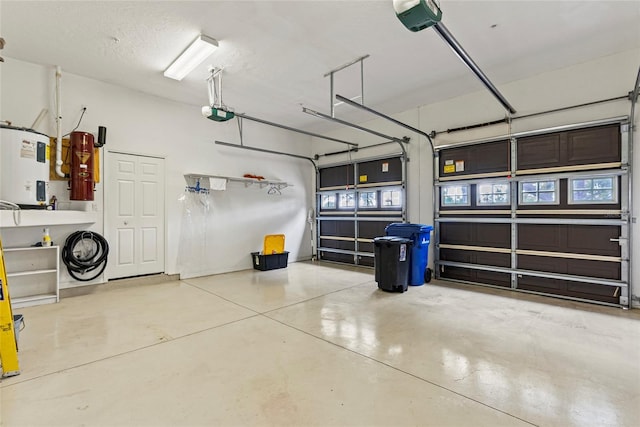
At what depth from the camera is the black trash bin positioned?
4574mm

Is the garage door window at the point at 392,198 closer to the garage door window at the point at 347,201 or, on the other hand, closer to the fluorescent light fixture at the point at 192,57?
the garage door window at the point at 347,201

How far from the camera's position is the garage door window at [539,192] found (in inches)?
171

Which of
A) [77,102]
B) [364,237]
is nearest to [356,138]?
[364,237]

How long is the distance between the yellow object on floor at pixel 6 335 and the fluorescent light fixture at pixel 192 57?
288cm

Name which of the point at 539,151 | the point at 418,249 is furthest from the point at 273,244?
the point at 539,151

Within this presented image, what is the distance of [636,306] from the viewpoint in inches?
148

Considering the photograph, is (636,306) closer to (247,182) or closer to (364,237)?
(364,237)

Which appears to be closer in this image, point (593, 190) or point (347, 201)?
point (593, 190)

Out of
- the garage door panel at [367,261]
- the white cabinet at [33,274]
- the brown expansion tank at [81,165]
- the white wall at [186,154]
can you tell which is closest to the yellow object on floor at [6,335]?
the white cabinet at [33,274]

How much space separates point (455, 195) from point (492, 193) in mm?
610

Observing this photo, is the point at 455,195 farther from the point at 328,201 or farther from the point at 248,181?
the point at 248,181

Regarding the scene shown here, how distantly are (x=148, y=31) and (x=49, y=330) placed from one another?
11.4ft

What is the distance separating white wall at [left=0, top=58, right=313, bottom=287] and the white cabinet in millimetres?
176

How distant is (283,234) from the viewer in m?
6.87
